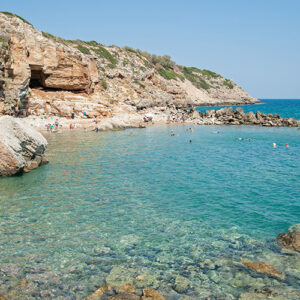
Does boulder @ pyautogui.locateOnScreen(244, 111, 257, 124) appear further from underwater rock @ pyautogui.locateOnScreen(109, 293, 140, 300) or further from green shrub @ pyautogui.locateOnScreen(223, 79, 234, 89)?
green shrub @ pyautogui.locateOnScreen(223, 79, 234, 89)

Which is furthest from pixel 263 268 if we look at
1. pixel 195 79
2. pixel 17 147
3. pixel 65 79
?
pixel 195 79

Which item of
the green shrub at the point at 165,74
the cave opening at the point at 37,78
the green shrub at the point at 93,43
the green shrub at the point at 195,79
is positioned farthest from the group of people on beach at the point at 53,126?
the green shrub at the point at 195,79

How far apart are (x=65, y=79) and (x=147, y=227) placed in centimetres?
4794

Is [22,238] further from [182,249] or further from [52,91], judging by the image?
[52,91]

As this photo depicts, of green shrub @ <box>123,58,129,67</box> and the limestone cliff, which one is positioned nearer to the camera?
the limestone cliff

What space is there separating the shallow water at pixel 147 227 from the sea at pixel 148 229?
3cm

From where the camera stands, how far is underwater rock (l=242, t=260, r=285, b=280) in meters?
7.46

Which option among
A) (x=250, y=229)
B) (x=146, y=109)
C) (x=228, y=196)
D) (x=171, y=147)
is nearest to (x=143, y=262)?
(x=250, y=229)

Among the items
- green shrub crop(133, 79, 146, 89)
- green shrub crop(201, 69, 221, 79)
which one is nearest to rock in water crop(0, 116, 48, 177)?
green shrub crop(133, 79, 146, 89)

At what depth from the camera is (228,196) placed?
1403 centimetres

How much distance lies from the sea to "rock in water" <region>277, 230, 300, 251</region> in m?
0.33

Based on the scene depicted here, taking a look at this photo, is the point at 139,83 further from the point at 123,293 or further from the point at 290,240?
the point at 123,293

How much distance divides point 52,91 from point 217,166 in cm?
4125

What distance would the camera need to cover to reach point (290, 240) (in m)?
9.09
